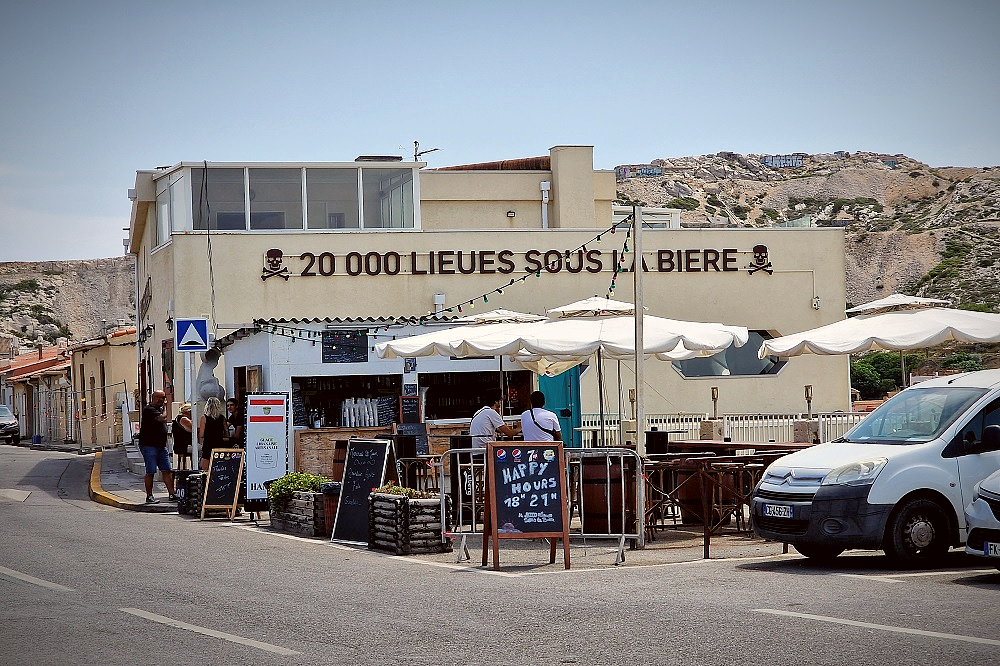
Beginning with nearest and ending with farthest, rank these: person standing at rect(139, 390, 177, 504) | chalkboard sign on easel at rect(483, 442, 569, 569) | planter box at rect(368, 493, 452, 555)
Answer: chalkboard sign on easel at rect(483, 442, 569, 569) → planter box at rect(368, 493, 452, 555) → person standing at rect(139, 390, 177, 504)

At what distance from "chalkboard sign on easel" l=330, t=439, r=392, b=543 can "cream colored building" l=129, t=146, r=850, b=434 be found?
1358 cm

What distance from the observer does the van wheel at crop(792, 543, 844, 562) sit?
11.6 metres

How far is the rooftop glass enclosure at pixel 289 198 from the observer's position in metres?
29.5

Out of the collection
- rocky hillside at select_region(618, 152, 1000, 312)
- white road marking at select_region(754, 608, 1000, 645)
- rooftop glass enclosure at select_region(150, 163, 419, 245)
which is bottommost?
white road marking at select_region(754, 608, 1000, 645)

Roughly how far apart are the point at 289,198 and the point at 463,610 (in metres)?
21.7

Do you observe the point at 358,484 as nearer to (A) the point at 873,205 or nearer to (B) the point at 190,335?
(B) the point at 190,335

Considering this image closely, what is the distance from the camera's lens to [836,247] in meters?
32.0

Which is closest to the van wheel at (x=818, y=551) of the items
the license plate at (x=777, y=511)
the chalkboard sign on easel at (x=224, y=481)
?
the license plate at (x=777, y=511)

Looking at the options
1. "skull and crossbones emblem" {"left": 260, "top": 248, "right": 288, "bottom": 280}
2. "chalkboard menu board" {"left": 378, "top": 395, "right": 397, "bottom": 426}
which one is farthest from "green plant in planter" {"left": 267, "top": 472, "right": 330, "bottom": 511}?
"skull and crossbones emblem" {"left": 260, "top": 248, "right": 288, "bottom": 280}

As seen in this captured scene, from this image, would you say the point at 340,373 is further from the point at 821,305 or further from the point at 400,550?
the point at 821,305

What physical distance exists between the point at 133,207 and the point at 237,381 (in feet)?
40.3

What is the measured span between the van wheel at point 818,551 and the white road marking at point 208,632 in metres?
5.56

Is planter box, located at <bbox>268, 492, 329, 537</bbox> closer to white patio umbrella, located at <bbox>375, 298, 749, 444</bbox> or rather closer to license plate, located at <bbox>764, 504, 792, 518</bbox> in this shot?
white patio umbrella, located at <bbox>375, 298, 749, 444</bbox>

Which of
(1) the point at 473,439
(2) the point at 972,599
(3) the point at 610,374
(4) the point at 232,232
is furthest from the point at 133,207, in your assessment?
(2) the point at 972,599
